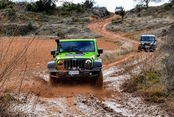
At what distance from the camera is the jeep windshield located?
12.2 meters

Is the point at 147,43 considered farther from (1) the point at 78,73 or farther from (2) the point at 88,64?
(1) the point at 78,73

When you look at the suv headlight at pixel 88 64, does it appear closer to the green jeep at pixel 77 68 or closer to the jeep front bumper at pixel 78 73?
the green jeep at pixel 77 68

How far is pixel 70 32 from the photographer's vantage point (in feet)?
179

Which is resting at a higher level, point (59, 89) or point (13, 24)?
point (13, 24)

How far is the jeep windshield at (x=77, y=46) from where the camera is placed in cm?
1222

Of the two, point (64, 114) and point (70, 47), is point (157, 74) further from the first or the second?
point (64, 114)

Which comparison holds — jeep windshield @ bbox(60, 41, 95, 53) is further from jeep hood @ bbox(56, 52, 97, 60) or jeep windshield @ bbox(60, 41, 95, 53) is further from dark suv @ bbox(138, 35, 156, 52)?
dark suv @ bbox(138, 35, 156, 52)

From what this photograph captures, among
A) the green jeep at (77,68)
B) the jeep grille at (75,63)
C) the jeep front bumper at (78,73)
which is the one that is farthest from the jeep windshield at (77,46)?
the jeep front bumper at (78,73)

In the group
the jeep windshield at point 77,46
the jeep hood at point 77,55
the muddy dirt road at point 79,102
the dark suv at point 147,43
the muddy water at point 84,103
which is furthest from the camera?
the dark suv at point 147,43

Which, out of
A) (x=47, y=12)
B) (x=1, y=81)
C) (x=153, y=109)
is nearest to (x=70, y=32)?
(x=47, y=12)

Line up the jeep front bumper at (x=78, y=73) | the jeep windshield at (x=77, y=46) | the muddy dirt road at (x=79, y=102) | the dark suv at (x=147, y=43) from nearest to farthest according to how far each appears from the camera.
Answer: the muddy dirt road at (x=79, y=102), the jeep front bumper at (x=78, y=73), the jeep windshield at (x=77, y=46), the dark suv at (x=147, y=43)

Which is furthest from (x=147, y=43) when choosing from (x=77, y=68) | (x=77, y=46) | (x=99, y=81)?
(x=77, y=68)

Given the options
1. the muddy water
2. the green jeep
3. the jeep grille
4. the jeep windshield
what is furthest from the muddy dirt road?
the jeep windshield

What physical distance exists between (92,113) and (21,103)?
1.66 m
